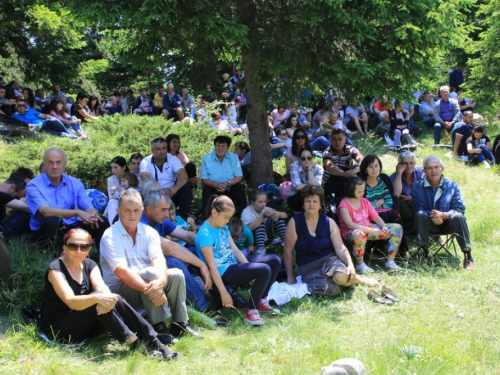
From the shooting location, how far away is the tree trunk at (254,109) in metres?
7.52

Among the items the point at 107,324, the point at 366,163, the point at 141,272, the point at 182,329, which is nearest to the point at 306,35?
the point at 366,163

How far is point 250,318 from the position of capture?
5.16 m

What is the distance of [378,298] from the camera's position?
18.5ft

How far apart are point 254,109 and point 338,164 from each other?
4.94 feet

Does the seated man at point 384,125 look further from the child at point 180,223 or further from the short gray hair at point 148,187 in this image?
the short gray hair at point 148,187

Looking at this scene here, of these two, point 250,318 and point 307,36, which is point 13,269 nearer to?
point 250,318

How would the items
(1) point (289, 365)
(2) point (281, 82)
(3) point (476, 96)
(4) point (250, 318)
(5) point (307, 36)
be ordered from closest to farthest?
(1) point (289, 365) < (4) point (250, 318) < (5) point (307, 36) < (2) point (281, 82) < (3) point (476, 96)

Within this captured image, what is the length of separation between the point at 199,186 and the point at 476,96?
7.46 m

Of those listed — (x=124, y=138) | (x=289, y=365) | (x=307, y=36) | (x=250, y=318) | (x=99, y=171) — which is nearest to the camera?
(x=289, y=365)

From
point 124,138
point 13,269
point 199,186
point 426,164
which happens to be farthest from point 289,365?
point 124,138

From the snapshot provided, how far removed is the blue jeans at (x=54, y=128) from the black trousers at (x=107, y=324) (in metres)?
8.07

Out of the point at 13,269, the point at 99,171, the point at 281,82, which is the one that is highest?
the point at 281,82

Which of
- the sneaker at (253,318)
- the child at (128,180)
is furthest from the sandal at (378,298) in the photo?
the child at (128,180)

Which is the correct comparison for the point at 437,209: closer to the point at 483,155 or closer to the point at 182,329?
the point at 182,329
